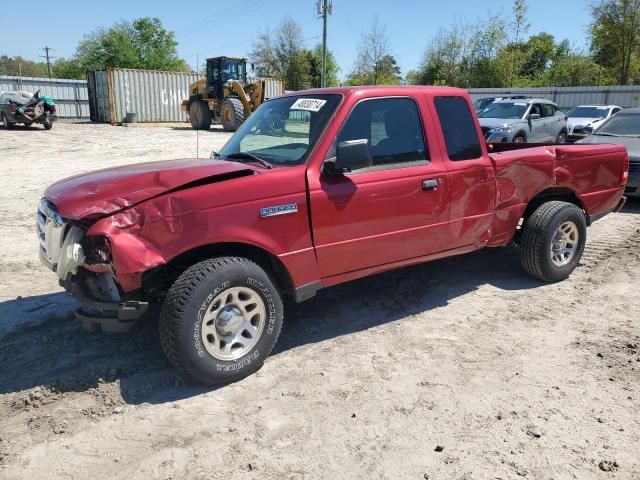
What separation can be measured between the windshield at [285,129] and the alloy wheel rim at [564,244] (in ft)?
9.54

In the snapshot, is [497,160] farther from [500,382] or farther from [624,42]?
[624,42]

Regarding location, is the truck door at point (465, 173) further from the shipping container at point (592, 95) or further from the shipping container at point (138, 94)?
the shipping container at point (592, 95)

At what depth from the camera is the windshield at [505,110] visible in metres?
15.8

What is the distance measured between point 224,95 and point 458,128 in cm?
2276

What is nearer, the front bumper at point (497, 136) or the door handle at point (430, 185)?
the door handle at point (430, 185)

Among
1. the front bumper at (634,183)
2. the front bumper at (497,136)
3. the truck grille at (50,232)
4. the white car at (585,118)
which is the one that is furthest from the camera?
the white car at (585,118)

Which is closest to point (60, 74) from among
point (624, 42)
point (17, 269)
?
point (624, 42)

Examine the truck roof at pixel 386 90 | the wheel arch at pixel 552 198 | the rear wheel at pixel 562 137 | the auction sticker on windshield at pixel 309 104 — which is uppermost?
the truck roof at pixel 386 90

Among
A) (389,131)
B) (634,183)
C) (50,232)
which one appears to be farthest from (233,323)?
(634,183)

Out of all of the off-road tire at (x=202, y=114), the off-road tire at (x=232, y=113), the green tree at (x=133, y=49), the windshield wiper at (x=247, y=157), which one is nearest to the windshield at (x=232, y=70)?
the off-road tire at (x=202, y=114)

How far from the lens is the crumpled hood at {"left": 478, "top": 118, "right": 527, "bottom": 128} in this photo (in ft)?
48.5

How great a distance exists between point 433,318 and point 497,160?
158 centimetres

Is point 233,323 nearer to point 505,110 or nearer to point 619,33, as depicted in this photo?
point 505,110

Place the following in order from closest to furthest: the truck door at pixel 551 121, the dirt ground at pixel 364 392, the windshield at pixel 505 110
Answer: the dirt ground at pixel 364 392 < the windshield at pixel 505 110 < the truck door at pixel 551 121
